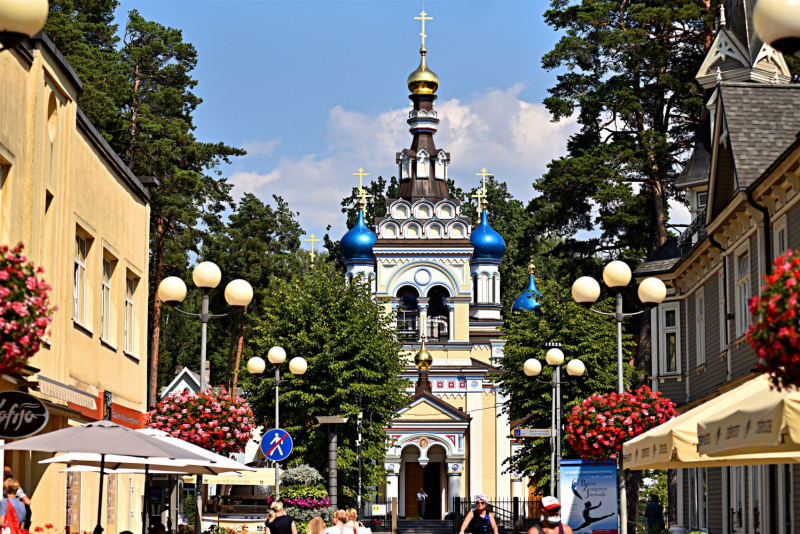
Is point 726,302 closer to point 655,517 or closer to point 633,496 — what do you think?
point 655,517

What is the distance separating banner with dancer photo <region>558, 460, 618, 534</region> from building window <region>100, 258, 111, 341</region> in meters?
9.45

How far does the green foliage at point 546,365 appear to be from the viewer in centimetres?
4169

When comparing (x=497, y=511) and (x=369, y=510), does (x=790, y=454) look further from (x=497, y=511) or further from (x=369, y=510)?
(x=369, y=510)

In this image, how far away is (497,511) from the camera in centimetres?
5847

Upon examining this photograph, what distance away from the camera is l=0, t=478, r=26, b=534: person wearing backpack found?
464 inches

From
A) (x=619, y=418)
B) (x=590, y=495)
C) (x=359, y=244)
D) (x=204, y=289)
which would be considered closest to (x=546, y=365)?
(x=590, y=495)

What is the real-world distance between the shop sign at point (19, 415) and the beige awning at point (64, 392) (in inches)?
224

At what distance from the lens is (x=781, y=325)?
24.6 feet

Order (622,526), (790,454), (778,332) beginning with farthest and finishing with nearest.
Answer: (622,526) → (790,454) → (778,332)

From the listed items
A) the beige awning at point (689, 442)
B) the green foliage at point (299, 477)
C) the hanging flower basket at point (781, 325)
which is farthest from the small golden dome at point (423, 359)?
the hanging flower basket at point (781, 325)

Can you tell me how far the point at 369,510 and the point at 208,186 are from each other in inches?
739

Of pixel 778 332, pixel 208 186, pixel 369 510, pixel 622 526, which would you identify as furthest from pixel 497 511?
pixel 778 332

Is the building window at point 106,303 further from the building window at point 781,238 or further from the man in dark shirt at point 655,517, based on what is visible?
the man in dark shirt at point 655,517

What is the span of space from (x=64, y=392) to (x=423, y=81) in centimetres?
5963
